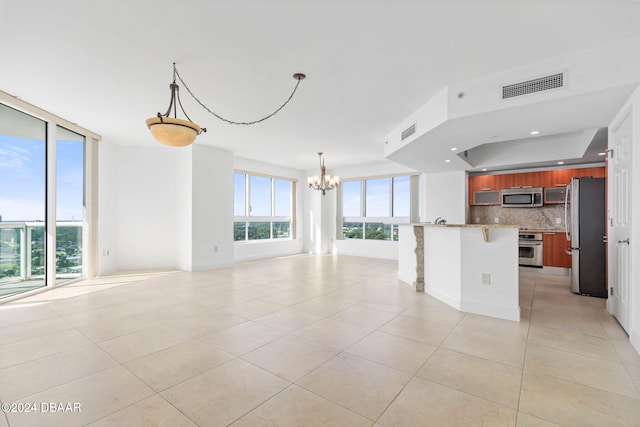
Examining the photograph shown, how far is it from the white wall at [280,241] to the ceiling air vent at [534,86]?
19.5 feet

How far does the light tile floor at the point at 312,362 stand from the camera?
71.4 inches

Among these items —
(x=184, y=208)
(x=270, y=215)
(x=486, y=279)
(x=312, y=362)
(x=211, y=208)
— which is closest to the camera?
(x=312, y=362)

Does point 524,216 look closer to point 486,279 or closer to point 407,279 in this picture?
point 407,279

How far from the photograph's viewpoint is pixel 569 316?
3.64 meters

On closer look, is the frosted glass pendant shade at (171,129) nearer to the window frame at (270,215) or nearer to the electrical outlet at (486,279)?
the electrical outlet at (486,279)

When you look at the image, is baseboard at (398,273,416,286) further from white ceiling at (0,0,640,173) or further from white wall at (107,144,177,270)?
white wall at (107,144,177,270)

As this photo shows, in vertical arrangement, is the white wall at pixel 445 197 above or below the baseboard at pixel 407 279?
above

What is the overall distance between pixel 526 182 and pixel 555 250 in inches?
63.7

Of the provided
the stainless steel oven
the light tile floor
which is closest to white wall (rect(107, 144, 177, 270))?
the light tile floor

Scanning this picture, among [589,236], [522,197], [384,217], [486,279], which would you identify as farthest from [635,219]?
[384,217]

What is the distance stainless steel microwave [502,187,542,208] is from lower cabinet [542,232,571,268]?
76 cm

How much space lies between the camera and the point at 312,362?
2.44 m

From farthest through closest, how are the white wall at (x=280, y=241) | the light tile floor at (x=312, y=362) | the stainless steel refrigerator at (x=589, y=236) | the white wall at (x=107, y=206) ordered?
the white wall at (x=280, y=241), the white wall at (x=107, y=206), the stainless steel refrigerator at (x=589, y=236), the light tile floor at (x=312, y=362)

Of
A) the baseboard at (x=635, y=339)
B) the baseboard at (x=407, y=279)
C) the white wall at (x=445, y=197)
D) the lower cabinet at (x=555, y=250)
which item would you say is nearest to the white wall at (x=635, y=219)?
the baseboard at (x=635, y=339)
